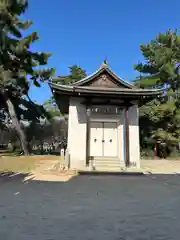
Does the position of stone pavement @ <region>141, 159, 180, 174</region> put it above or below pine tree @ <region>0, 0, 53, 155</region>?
below

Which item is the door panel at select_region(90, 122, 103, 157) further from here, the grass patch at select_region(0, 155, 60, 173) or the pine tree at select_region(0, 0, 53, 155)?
the pine tree at select_region(0, 0, 53, 155)

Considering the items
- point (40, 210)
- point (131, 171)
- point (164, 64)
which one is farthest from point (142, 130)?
point (40, 210)

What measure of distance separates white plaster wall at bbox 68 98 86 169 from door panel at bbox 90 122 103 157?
0.79 metres

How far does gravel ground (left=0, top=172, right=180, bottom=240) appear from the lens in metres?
4.59

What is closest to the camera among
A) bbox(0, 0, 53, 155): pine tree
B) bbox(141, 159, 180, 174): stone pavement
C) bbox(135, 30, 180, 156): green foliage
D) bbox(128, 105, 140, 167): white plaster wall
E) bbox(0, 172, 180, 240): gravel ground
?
bbox(0, 172, 180, 240): gravel ground

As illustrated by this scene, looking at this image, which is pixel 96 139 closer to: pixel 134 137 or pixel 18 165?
pixel 134 137

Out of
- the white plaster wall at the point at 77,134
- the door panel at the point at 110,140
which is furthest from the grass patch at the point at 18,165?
the door panel at the point at 110,140

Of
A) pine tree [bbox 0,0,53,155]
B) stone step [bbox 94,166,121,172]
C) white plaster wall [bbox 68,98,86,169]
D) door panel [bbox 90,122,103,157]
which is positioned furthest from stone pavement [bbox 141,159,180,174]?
pine tree [bbox 0,0,53,155]

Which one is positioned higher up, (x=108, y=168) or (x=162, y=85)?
(x=162, y=85)

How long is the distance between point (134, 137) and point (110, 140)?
1.49 metres

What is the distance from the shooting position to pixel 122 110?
717 inches

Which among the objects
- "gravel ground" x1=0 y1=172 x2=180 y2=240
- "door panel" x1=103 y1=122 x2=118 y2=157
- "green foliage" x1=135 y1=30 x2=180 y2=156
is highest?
"green foliage" x1=135 y1=30 x2=180 y2=156

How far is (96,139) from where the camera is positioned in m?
18.2

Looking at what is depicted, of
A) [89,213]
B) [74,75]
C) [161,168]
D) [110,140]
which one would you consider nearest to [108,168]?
[110,140]
